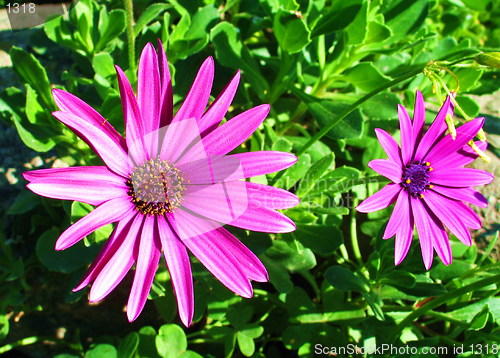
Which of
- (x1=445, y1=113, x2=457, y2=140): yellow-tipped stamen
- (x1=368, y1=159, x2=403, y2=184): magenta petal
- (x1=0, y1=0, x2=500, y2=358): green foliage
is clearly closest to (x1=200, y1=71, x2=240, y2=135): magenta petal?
(x1=0, y1=0, x2=500, y2=358): green foliage

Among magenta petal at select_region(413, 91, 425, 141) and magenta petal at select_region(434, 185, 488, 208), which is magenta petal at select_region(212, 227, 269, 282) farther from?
magenta petal at select_region(434, 185, 488, 208)

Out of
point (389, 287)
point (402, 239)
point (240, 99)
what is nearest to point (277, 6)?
point (240, 99)

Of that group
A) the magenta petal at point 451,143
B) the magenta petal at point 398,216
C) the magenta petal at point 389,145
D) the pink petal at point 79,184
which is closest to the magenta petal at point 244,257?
the pink petal at point 79,184

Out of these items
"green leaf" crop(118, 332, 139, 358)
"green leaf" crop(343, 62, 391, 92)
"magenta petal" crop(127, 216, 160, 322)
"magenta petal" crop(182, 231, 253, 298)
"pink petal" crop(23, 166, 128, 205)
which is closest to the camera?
"pink petal" crop(23, 166, 128, 205)

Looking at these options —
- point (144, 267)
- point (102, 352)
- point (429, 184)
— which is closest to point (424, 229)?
point (429, 184)

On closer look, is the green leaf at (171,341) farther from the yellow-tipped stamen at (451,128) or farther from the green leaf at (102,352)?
the yellow-tipped stamen at (451,128)

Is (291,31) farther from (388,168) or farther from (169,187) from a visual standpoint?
(169,187)

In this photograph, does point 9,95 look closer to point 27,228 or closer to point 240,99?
point 27,228
